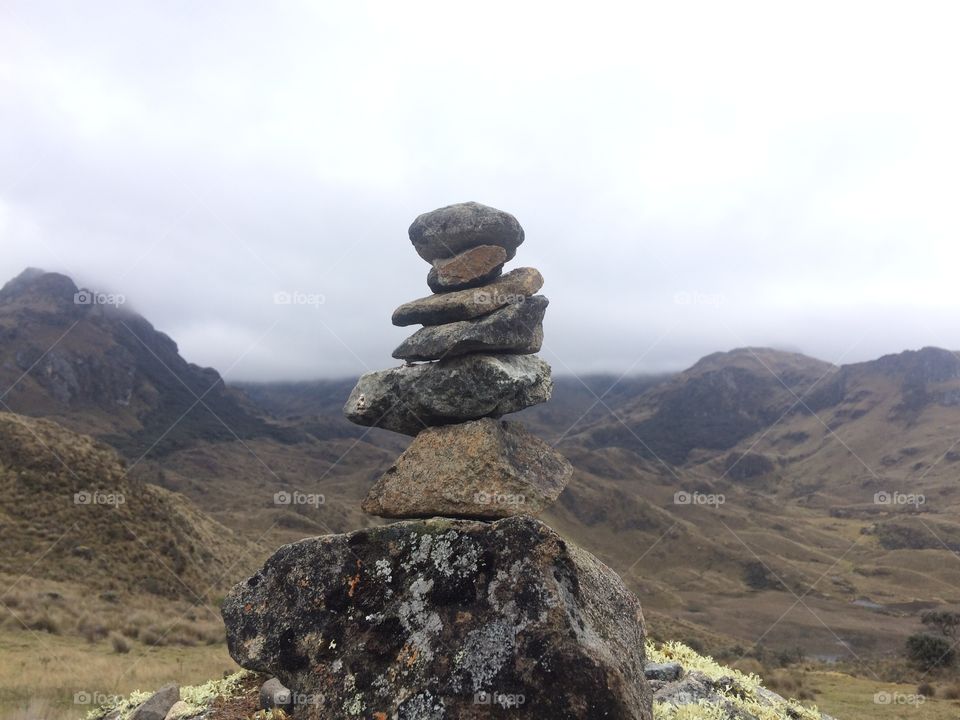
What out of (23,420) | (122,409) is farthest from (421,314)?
(122,409)

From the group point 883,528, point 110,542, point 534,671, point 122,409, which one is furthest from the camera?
point 122,409

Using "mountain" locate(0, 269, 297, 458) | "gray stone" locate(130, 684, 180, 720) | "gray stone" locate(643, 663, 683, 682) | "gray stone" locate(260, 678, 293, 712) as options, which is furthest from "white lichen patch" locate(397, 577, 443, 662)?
"mountain" locate(0, 269, 297, 458)

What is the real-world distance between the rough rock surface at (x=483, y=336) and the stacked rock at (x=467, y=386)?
1.0 inches

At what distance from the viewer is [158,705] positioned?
12594mm

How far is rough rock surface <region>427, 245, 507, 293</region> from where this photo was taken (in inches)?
655

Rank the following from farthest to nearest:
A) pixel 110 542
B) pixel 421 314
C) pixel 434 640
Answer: pixel 110 542
pixel 421 314
pixel 434 640

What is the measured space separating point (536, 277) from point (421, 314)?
325cm

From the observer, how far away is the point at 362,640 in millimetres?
9703

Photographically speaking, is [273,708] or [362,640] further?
[273,708]

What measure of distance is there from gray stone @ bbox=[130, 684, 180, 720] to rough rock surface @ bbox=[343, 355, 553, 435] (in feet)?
23.0

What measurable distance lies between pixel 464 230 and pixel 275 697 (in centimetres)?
1166

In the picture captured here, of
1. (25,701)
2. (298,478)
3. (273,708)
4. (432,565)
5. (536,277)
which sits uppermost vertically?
(536,277)

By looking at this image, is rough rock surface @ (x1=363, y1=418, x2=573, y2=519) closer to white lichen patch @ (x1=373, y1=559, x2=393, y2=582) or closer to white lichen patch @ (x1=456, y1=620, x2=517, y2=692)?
white lichen patch @ (x1=373, y1=559, x2=393, y2=582)

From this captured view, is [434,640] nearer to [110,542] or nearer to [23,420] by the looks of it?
[110,542]
